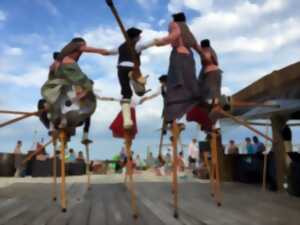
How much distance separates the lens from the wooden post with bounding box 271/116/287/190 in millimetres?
8837

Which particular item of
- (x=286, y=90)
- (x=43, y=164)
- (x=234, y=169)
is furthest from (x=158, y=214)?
(x=43, y=164)

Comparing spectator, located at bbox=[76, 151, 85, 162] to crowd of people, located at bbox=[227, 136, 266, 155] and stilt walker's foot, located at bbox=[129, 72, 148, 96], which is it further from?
stilt walker's foot, located at bbox=[129, 72, 148, 96]

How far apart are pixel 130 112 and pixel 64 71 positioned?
112cm

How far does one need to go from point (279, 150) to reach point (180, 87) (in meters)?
5.21

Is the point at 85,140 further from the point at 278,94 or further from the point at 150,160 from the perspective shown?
the point at 150,160

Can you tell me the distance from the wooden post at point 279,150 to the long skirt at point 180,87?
4789 millimetres

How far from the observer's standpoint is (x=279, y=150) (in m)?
9.16

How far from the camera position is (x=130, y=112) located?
5008mm

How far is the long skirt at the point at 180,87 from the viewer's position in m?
4.76

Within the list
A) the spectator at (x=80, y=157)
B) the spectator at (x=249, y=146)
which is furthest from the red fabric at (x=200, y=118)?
the spectator at (x=80, y=157)

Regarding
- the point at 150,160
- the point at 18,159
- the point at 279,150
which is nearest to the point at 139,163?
the point at 150,160

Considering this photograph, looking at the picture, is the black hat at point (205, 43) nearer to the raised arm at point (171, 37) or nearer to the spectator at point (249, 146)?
the raised arm at point (171, 37)

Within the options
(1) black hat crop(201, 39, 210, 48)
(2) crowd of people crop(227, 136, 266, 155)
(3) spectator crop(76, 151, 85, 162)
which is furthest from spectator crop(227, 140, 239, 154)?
(1) black hat crop(201, 39, 210, 48)

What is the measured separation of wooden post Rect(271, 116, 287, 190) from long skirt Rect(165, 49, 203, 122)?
4.79m
